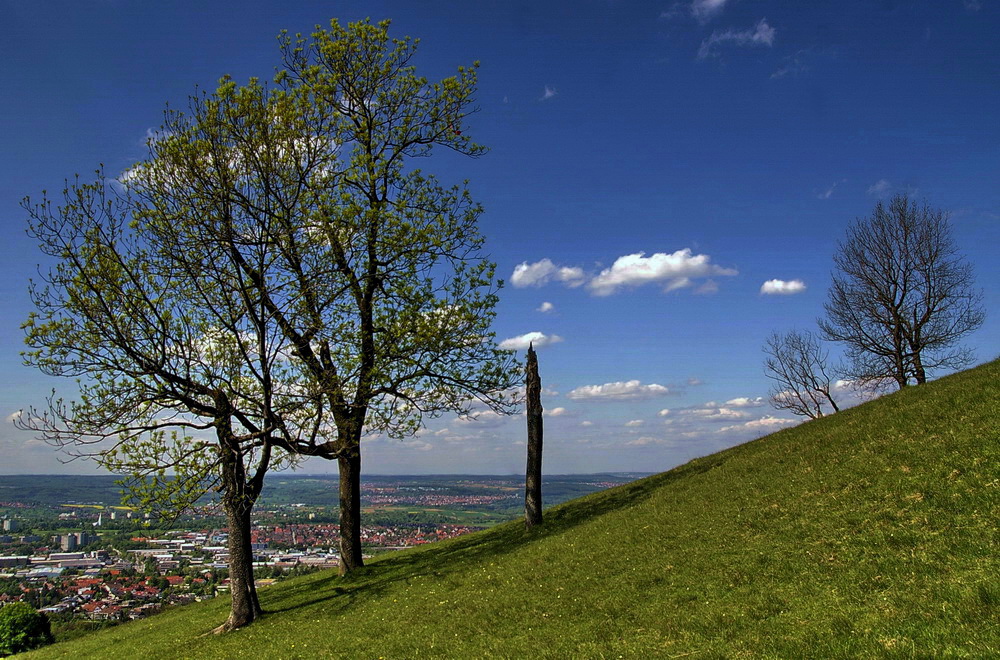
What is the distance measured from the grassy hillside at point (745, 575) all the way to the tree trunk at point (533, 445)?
5.77 feet

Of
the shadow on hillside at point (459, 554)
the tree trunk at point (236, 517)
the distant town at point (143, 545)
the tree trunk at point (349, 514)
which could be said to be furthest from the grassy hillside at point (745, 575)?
the distant town at point (143, 545)

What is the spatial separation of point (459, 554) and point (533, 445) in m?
5.82

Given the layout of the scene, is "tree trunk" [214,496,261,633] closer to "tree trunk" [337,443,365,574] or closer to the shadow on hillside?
the shadow on hillside

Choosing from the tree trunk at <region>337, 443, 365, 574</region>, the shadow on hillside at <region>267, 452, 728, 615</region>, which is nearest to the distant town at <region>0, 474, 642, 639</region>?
the tree trunk at <region>337, 443, 365, 574</region>

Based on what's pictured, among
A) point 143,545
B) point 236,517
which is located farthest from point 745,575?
point 143,545

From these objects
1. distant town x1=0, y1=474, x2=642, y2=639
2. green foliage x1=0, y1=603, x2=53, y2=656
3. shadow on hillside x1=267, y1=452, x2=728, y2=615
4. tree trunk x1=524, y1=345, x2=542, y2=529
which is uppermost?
tree trunk x1=524, y1=345, x2=542, y2=529

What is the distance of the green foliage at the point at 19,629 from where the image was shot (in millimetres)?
30969

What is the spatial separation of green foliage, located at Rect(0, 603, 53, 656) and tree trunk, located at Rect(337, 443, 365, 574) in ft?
64.4

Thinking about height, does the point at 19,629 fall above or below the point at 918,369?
below

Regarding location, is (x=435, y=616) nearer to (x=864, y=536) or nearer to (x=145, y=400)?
(x=864, y=536)

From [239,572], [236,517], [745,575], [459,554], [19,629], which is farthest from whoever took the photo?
[19,629]

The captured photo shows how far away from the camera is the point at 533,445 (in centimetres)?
2725

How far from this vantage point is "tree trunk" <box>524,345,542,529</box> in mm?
26938

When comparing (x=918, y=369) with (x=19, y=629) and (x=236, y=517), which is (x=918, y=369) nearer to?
(x=236, y=517)
